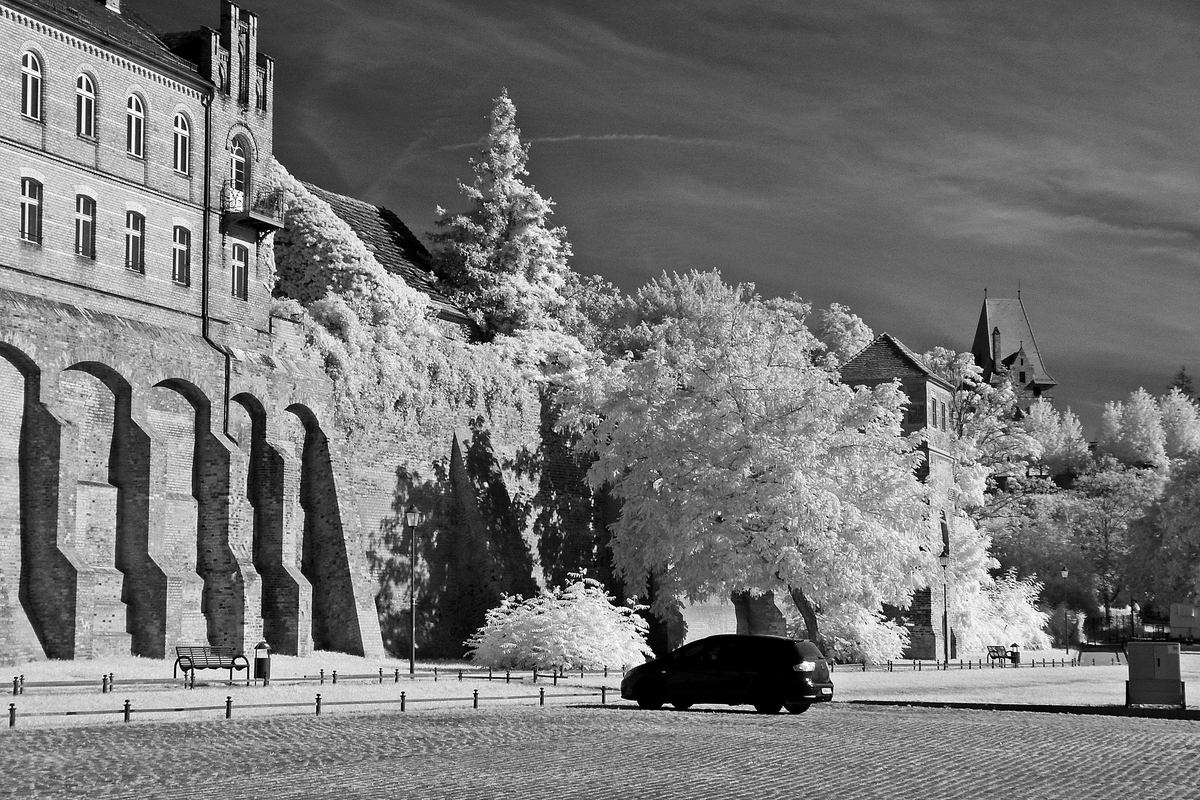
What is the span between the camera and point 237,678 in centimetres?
3000

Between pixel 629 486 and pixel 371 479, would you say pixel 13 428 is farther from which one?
pixel 629 486

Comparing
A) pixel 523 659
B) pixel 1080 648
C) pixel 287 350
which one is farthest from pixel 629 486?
pixel 1080 648

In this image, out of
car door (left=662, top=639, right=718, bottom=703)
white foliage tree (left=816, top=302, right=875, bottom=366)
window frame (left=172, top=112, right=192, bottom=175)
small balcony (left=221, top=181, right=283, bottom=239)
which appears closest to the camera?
car door (left=662, top=639, right=718, bottom=703)

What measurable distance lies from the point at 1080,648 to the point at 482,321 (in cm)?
3276

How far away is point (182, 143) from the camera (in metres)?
38.5

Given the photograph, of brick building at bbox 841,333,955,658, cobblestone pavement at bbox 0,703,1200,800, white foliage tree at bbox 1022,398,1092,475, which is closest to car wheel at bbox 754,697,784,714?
cobblestone pavement at bbox 0,703,1200,800

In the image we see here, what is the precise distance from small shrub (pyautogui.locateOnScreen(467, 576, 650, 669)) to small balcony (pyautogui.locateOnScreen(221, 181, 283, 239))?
11.8 meters

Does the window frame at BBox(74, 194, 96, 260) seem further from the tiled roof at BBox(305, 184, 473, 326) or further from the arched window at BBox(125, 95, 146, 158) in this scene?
the tiled roof at BBox(305, 184, 473, 326)

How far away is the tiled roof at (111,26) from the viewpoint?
34.2 metres

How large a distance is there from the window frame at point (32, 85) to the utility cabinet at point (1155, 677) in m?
25.5

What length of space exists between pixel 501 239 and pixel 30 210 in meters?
25.8

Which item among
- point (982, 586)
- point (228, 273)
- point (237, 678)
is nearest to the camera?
point (237, 678)

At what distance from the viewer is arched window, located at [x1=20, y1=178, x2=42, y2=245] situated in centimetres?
3325

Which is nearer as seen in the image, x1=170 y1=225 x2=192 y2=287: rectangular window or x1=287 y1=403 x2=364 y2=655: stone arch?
x1=287 y1=403 x2=364 y2=655: stone arch
